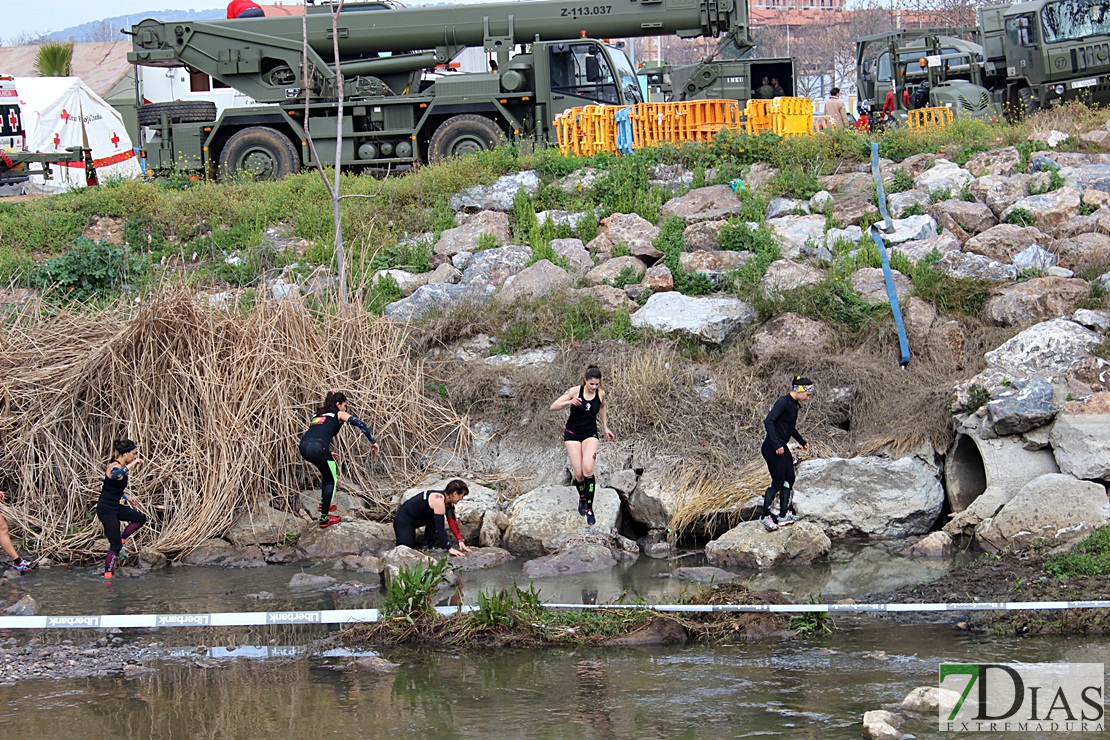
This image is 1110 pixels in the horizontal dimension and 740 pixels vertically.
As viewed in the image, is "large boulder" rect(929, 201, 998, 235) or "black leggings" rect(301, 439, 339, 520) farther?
"large boulder" rect(929, 201, 998, 235)

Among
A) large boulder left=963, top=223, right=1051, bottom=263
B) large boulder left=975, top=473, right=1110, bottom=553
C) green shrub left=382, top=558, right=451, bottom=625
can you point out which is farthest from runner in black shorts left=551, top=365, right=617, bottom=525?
large boulder left=963, top=223, right=1051, bottom=263

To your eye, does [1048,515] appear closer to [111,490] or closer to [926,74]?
[111,490]

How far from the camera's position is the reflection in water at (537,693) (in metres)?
→ 6.34

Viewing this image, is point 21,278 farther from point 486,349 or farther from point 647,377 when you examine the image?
point 647,377

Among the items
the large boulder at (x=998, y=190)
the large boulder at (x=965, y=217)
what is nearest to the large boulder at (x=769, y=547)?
the large boulder at (x=965, y=217)

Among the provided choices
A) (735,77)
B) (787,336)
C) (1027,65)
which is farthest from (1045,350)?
(735,77)

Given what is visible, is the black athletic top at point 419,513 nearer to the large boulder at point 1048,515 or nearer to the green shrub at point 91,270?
the large boulder at point 1048,515

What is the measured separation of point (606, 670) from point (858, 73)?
82.4ft

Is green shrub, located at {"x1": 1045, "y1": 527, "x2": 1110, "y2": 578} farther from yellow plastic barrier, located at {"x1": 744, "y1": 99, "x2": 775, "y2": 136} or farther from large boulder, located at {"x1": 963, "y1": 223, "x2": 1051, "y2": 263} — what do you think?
yellow plastic barrier, located at {"x1": 744, "y1": 99, "x2": 775, "y2": 136}

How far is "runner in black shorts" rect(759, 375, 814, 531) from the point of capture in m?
10.2

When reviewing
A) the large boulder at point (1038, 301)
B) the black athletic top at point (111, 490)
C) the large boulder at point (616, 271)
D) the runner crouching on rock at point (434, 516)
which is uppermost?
the large boulder at point (616, 271)

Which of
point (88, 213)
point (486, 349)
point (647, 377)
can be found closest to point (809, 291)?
point (647, 377)

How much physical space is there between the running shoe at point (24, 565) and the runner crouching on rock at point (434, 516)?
3328mm

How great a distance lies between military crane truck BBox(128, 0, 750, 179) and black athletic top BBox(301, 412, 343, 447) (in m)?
8.59
